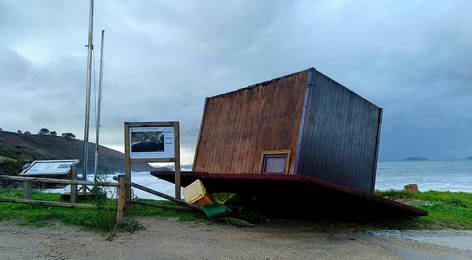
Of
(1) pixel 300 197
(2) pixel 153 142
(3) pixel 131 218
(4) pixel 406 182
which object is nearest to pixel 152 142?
(2) pixel 153 142

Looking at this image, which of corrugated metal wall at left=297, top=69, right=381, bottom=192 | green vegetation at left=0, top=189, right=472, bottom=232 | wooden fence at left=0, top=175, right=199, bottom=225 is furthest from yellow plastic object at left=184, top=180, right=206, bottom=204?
corrugated metal wall at left=297, top=69, right=381, bottom=192

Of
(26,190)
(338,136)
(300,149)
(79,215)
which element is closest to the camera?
(79,215)

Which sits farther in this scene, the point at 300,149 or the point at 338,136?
the point at 338,136

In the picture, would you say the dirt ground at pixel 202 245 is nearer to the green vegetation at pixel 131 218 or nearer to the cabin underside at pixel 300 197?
the green vegetation at pixel 131 218

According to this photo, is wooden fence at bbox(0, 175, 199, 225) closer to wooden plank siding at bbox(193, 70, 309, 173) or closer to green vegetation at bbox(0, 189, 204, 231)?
green vegetation at bbox(0, 189, 204, 231)

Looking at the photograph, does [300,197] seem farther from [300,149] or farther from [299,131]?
[299,131]

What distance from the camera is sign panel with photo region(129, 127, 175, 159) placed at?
10484 millimetres

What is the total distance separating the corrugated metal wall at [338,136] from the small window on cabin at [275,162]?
0.47 metres

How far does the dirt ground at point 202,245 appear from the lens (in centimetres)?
646

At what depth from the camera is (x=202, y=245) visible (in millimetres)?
7184

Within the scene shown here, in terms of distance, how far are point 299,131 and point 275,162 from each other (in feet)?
3.89

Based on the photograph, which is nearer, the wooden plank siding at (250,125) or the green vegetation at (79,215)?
the green vegetation at (79,215)

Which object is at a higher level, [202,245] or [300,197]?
[300,197]

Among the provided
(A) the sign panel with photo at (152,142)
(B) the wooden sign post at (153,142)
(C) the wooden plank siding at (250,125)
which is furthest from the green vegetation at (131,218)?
(C) the wooden plank siding at (250,125)
